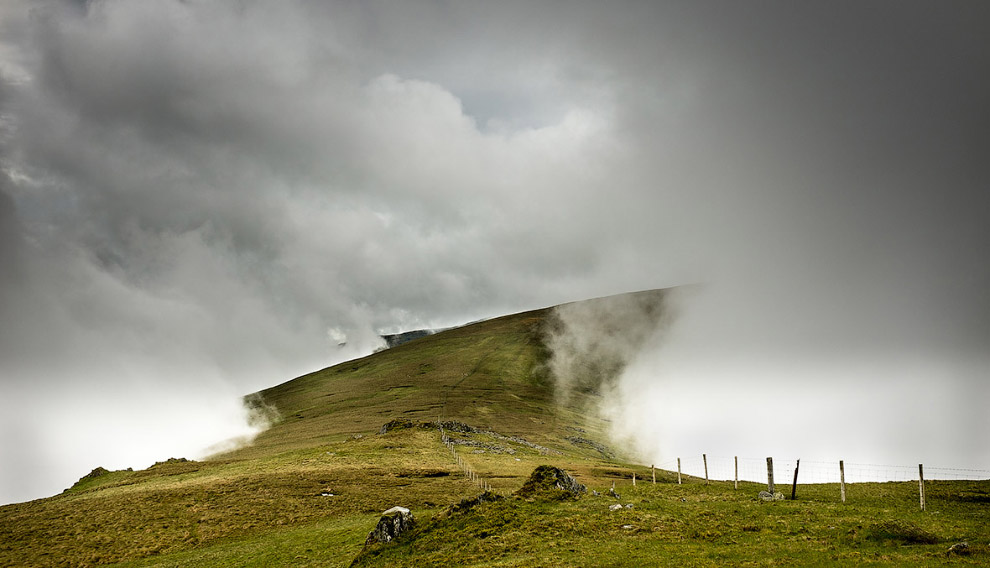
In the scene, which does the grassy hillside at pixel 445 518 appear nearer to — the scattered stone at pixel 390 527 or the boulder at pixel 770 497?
the scattered stone at pixel 390 527

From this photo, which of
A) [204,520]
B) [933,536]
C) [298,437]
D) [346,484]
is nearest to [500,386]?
[298,437]

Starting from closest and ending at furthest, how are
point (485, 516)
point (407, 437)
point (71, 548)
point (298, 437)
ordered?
point (485, 516) → point (71, 548) → point (407, 437) → point (298, 437)

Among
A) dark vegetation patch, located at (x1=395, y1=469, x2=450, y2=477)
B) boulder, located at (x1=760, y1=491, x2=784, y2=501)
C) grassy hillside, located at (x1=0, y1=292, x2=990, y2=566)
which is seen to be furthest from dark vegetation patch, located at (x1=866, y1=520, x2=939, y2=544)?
dark vegetation patch, located at (x1=395, y1=469, x2=450, y2=477)

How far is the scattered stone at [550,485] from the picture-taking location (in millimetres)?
37031

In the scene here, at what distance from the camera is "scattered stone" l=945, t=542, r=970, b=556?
2264 centimetres

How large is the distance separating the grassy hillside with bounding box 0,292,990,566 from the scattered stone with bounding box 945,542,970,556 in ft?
0.61

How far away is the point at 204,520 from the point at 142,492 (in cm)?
2015

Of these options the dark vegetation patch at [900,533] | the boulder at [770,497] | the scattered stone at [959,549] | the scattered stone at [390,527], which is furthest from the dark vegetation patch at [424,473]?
the scattered stone at [959,549]

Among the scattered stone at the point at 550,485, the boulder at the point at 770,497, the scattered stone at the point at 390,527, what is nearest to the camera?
the scattered stone at the point at 390,527

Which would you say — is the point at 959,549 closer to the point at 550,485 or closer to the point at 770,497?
the point at 770,497

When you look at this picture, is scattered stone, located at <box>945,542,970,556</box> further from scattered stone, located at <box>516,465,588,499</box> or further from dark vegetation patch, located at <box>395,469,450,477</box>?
dark vegetation patch, located at <box>395,469,450,477</box>

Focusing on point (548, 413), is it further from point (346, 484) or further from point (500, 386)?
point (346, 484)

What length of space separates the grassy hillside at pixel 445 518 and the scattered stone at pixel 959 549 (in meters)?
0.19

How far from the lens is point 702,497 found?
125ft
